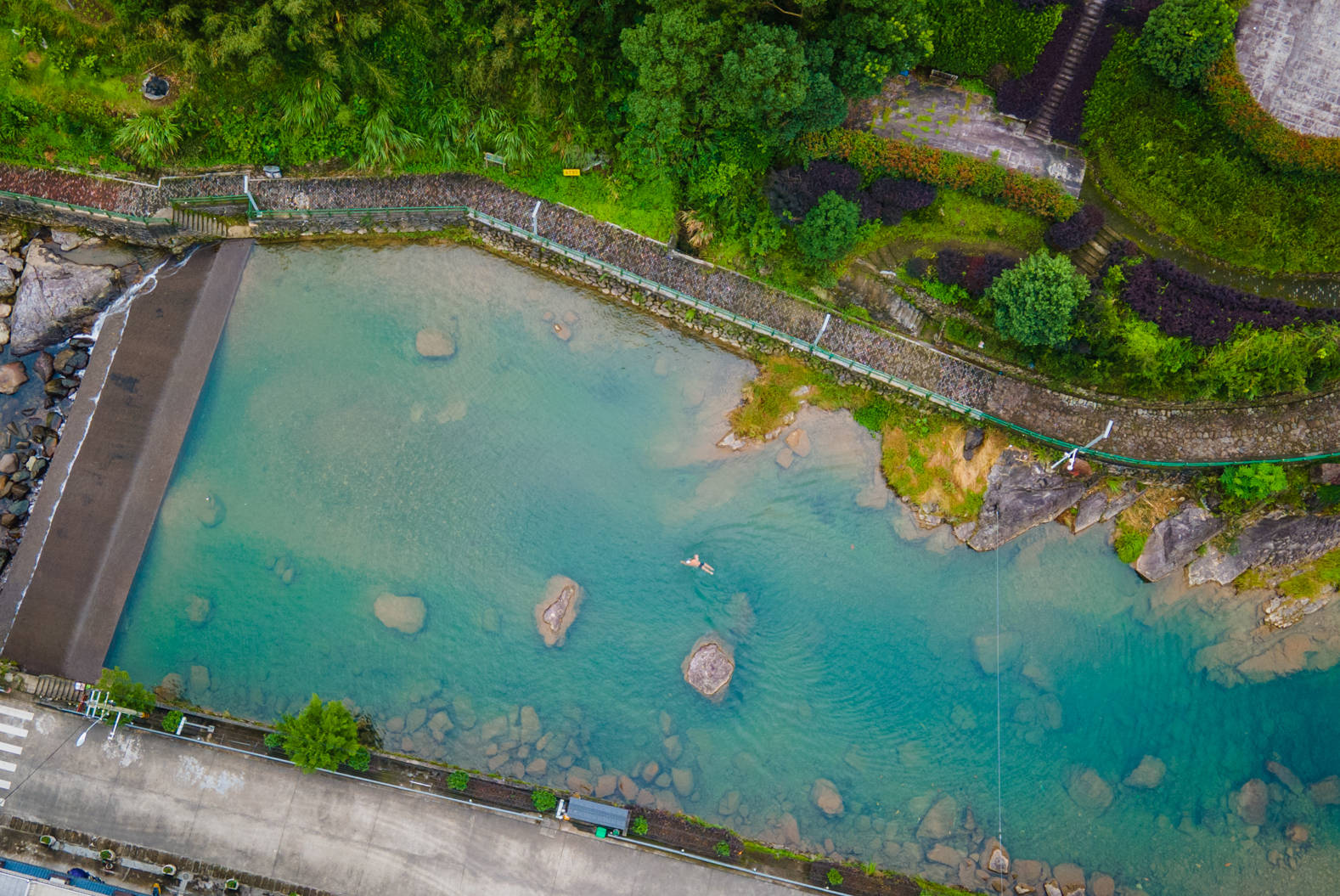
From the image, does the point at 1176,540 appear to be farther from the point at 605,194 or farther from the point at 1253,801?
the point at 605,194

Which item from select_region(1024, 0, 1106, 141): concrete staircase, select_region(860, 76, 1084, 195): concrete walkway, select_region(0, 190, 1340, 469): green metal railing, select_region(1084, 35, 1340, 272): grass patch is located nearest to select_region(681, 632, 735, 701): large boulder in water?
select_region(0, 190, 1340, 469): green metal railing

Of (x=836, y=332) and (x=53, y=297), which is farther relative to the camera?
(x=53, y=297)

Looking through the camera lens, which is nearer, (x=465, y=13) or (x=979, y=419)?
(x=465, y=13)

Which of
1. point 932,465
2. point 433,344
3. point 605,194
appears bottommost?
point 932,465

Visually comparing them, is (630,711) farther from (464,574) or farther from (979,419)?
(979,419)

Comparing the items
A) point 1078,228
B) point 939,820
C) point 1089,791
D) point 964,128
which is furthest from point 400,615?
point 1078,228

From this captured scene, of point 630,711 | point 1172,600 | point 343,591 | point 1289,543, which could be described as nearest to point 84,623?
point 343,591

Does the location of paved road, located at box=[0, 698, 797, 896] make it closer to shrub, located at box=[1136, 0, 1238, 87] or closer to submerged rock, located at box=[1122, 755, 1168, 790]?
submerged rock, located at box=[1122, 755, 1168, 790]
